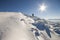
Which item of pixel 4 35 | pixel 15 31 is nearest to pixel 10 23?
pixel 15 31

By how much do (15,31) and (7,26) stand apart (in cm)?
196

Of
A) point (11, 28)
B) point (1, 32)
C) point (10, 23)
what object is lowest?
point (1, 32)

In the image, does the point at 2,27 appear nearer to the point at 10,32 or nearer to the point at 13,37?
the point at 10,32

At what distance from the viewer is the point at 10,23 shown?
18812 mm

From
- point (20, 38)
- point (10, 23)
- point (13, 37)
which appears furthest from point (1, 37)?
point (10, 23)

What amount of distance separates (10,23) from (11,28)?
7.36ft

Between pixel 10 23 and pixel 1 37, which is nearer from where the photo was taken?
pixel 1 37

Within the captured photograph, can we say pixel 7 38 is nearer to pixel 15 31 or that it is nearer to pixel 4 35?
pixel 4 35

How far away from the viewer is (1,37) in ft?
46.8

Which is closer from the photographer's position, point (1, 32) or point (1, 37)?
point (1, 37)

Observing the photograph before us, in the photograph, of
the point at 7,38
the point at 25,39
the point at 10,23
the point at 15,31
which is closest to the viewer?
the point at 7,38

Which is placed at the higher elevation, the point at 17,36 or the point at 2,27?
the point at 2,27

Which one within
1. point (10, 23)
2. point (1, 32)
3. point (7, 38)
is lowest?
point (7, 38)

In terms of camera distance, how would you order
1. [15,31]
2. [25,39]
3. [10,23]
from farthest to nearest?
[10,23]
[15,31]
[25,39]
